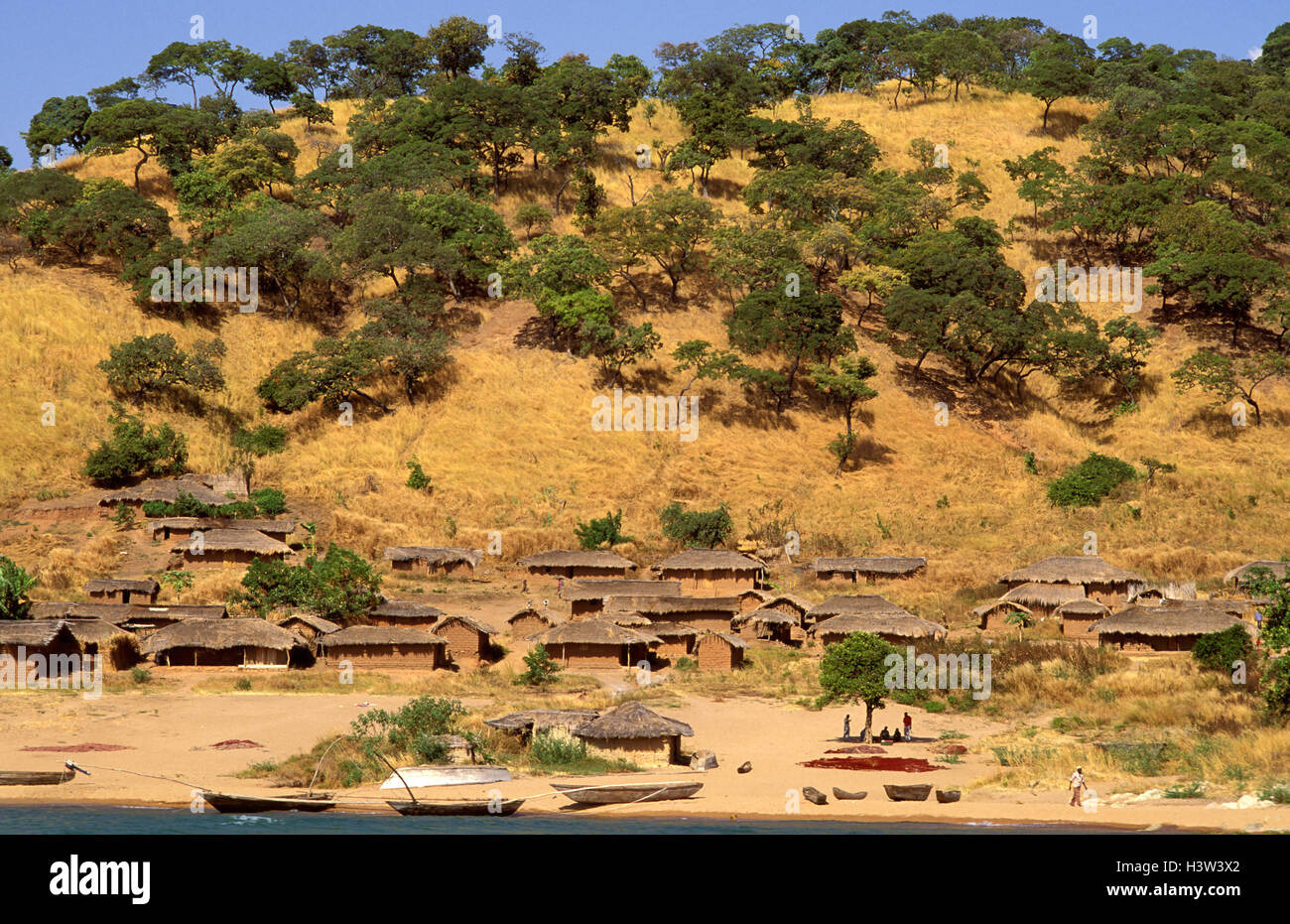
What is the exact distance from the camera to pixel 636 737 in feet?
109

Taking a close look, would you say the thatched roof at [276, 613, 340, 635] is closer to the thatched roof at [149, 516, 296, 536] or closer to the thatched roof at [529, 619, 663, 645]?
the thatched roof at [529, 619, 663, 645]

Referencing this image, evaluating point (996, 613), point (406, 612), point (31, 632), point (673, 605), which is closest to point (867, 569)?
point (996, 613)

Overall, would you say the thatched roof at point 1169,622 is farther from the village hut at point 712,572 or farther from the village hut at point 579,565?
the village hut at point 579,565

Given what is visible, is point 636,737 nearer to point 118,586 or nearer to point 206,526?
point 118,586

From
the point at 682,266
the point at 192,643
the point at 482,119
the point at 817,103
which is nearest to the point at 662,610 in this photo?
the point at 192,643

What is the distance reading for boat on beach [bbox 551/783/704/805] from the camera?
29.1 meters

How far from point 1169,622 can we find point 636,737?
21894mm

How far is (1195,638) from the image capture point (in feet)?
152

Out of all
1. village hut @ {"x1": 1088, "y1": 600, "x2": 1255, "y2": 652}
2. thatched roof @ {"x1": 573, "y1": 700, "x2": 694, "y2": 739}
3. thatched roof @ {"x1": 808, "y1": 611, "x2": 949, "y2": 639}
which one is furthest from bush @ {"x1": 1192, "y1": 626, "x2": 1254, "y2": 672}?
thatched roof @ {"x1": 573, "y1": 700, "x2": 694, "y2": 739}

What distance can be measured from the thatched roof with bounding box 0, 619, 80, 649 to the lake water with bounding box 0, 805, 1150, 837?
1377 cm

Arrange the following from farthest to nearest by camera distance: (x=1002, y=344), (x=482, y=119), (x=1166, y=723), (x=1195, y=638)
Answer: (x=482, y=119)
(x=1002, y=344)
(x=1195, y=638)
(x=1166, y=723)

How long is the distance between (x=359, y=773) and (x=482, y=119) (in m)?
64.3
